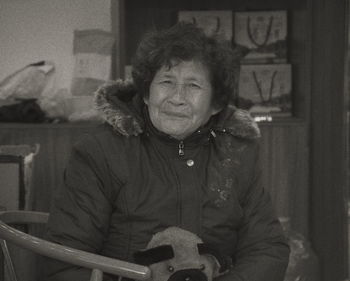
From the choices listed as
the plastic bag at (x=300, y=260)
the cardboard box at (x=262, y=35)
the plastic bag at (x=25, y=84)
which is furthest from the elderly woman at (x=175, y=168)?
the cardboard box at (x=262, y=35)

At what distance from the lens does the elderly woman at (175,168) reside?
1539 mm

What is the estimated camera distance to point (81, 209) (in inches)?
58.4

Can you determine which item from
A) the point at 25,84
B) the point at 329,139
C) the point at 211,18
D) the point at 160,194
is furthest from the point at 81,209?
the point at 211,18

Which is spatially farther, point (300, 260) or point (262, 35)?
point (262, 35)

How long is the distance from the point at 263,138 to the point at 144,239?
1.06 m

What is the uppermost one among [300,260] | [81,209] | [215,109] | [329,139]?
[215,109]

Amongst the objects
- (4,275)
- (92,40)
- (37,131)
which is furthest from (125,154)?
(92,40)

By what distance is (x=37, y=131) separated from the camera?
7.72 ft

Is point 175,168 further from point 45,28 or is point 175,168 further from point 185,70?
point 45,28

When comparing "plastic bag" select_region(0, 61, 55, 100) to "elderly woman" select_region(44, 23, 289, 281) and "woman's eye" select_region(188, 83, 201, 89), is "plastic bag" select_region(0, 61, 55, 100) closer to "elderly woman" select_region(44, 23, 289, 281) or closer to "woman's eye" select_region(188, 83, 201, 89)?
"elderly woman" select_region(44, 23, 289, 281)

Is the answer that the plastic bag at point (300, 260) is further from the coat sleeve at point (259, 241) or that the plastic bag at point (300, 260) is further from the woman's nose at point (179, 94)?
the woman's nose at point (179, 94)

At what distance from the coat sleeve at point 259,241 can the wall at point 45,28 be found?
1.20 m

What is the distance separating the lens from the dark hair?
5.19ft

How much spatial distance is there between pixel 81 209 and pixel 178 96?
0.41 m
